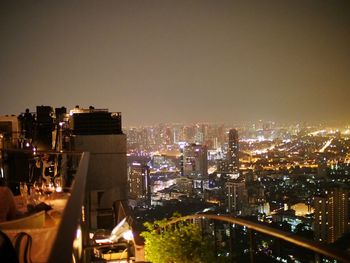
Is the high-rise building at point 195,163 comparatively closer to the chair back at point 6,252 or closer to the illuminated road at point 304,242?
the illuminated road at point 304,242

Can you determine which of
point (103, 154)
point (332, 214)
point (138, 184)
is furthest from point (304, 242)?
point (138, 184)

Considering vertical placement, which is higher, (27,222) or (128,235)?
(27,222)

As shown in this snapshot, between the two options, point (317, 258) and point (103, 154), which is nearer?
point (317, 258)

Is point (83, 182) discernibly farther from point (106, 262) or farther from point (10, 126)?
point (10, 126)

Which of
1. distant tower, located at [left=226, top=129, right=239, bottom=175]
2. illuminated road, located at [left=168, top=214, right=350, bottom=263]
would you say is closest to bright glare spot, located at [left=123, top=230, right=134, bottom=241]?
illuminated road, located at [left=168, top=214, right=350, bottom=263]

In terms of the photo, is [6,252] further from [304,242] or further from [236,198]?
[236,198]

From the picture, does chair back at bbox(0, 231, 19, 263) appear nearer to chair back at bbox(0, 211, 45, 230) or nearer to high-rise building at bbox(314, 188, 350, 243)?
chair back at bbox(0, 211, 45, 230)

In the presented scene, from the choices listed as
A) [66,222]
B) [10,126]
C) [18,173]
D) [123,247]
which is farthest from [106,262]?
[10,126]
